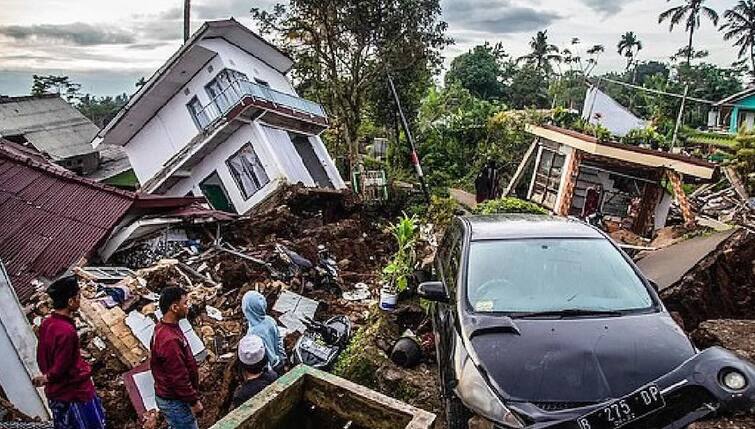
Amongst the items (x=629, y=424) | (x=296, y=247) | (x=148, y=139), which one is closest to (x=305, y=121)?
(x=148, y=139)

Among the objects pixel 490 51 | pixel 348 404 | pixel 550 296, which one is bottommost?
pixel 348 404

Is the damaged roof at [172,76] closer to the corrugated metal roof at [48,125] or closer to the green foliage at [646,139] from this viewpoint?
the corrugated metal roof at [48,125]

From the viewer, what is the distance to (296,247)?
1264cm

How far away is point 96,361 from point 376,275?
6545mm

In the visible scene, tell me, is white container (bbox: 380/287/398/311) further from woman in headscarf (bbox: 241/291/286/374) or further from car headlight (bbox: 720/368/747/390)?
car headlight (bbox: 720/368/747/390)

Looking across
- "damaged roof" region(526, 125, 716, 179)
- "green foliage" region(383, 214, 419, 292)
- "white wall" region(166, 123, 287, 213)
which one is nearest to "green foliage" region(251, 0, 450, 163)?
"white wall" region(166, 123, 287, 213)

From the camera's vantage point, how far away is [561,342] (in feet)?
12.5

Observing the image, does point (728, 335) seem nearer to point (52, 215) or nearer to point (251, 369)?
point (251, 369)

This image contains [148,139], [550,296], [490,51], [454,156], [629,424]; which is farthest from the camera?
[490,51]

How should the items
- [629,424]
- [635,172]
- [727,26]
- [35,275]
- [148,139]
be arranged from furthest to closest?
[727,26] → [148,139] → [635,172] → [35,275] → [629,424]

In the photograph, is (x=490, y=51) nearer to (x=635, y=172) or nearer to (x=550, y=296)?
(x=635, y=172)

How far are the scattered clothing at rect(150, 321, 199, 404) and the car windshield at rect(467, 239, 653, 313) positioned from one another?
2.35 metres

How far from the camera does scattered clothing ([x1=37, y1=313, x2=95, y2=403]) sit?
13.7 ft

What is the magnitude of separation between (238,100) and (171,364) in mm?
14636
